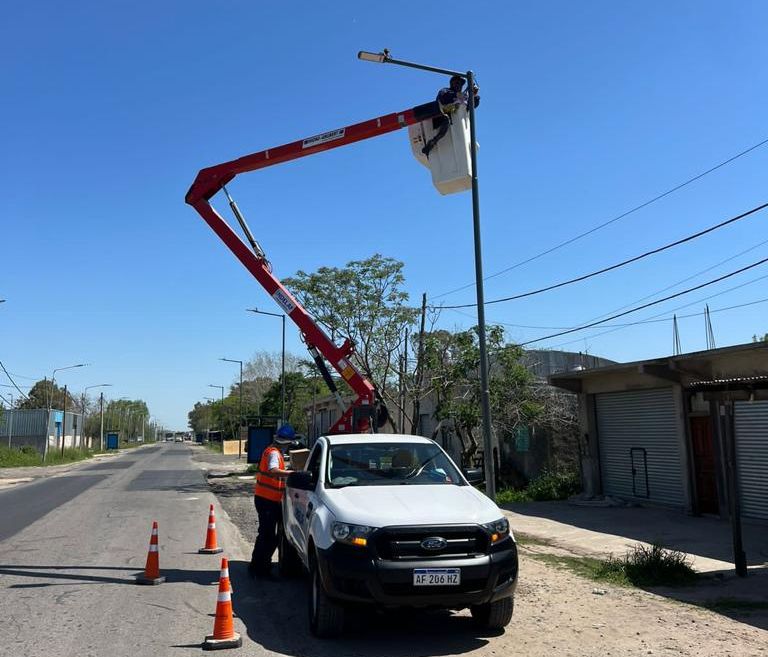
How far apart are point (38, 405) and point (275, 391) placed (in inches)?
2652

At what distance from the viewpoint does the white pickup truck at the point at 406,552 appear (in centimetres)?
542

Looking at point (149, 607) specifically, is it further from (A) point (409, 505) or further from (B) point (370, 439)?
(A) point (409, 505)

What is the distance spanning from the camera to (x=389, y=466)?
7129mm

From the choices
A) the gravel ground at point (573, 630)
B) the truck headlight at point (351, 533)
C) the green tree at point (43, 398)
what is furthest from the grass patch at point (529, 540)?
the green tree at point (43, 398)

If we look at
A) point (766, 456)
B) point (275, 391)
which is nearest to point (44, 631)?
point (766, 456)

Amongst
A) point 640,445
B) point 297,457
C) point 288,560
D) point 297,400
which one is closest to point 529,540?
point 297,457

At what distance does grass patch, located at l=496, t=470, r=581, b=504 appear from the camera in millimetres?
18000

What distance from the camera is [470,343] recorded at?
20.9 m

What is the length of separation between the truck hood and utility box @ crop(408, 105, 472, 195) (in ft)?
21.9

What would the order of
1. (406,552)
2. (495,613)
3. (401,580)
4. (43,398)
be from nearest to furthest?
(401,580)
(406,552)
(495,613)
(43,398)

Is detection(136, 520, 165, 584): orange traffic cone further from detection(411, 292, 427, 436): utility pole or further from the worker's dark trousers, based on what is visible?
detection(411, 292, 427, 436): utility pole

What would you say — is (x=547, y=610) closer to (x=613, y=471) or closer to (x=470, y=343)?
(x=613, y=471)

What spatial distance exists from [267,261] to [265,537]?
7888mm

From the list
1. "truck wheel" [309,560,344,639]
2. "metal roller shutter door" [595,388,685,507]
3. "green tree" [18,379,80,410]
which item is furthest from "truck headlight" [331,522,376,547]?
"green tree" [18,379,80,410]
